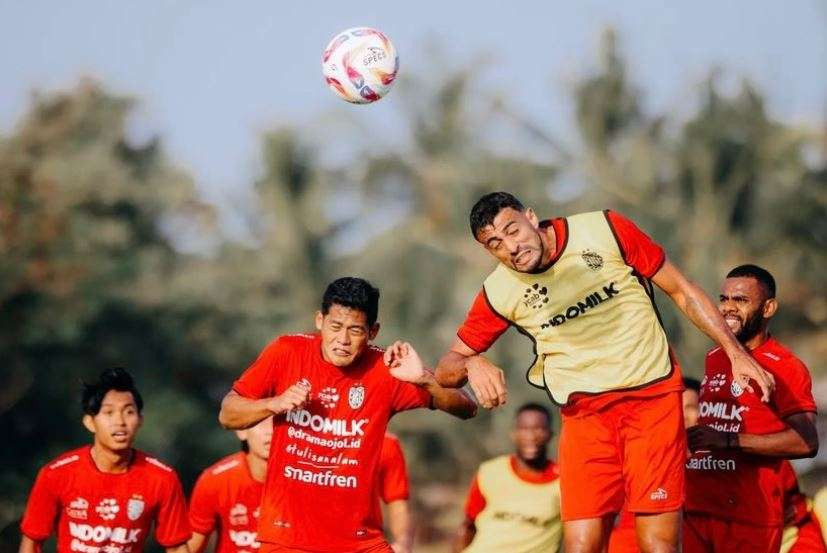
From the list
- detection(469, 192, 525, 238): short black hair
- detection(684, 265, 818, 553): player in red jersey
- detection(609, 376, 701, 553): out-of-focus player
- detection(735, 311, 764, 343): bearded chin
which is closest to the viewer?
detection(469, 192, 525, 238): short black hair

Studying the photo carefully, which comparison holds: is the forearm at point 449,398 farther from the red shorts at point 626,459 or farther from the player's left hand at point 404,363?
the red shorts at point 626,459

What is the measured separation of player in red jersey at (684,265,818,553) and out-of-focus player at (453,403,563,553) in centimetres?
239

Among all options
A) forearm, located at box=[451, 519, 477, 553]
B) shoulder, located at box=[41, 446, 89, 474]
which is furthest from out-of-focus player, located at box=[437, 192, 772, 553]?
forearm, located at box=[451, 519, 477, 553]

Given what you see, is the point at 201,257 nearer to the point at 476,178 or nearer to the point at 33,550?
the point at 476,178

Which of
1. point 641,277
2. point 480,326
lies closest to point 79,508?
point 480,326

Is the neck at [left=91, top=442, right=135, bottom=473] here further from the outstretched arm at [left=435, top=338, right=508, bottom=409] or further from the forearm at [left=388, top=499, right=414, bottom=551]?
the outstretched arm at [left=435, top=338, right=508, bottom=409]

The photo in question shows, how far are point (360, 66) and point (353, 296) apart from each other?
2221 mm

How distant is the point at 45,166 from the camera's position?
25047 mm

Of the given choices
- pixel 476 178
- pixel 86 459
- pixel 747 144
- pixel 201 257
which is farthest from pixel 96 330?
pixel 86 459

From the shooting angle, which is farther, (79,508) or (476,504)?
(476,504)

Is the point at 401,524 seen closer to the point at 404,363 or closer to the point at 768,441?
the point at 768,441

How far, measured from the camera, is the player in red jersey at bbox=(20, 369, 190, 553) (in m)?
9.74

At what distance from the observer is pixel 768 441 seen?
889 centimetres

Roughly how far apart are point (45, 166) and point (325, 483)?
17998mm
